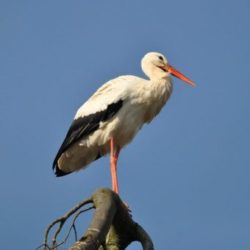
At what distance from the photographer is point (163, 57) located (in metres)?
10.4

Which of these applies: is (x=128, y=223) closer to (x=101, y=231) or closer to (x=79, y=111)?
(x=101, y=231)

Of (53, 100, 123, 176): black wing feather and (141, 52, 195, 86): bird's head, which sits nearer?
(53, 100, 123, 176): black wing feather

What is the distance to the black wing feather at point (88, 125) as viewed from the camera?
9.44 meters

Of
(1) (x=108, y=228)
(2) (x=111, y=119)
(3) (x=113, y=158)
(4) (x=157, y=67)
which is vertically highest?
(4) (x=157, y=67)

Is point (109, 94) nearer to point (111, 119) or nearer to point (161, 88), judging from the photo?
point (111, 119)

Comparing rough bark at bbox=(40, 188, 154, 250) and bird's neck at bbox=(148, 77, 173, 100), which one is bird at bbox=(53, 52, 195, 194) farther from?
rough bark at bbox=(40, 188, 154, 250)

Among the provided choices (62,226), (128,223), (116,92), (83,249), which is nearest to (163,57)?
(116,92)

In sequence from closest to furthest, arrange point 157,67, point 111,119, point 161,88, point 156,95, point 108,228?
point 108,228, point 111,119, point 156,95, point 161,88, point 157,67

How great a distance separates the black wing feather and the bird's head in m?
1.00

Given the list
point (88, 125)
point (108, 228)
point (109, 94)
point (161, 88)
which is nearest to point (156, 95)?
point (161, 88)

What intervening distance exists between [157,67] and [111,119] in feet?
4.26

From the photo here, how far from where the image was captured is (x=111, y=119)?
9.45 metres

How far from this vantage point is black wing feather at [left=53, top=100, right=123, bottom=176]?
944cm

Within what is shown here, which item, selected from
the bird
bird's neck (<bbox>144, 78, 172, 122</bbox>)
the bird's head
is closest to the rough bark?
the bird
